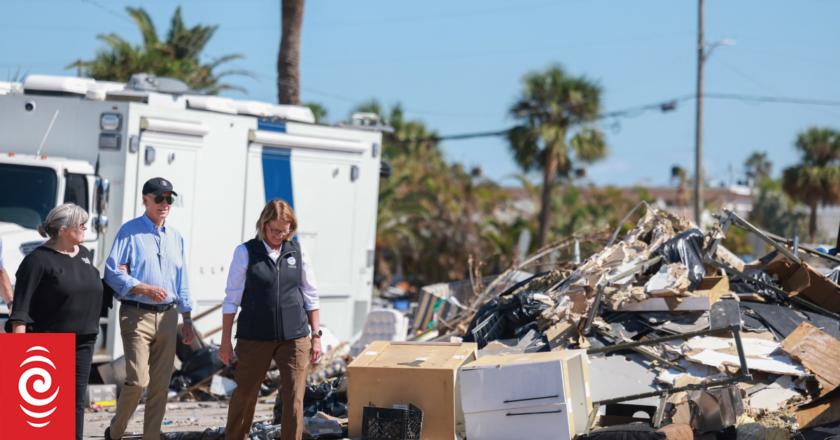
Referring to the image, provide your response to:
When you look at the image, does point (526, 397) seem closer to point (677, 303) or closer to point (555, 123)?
point (677, 303)

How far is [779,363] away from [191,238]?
5879 millimetres

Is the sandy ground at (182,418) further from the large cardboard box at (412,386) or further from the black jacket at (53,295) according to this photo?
the black jacket at (53,295)

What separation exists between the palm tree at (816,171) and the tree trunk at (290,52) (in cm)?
2360

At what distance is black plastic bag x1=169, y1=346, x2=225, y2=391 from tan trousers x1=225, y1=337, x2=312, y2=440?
3.51 m

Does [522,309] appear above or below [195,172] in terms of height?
below

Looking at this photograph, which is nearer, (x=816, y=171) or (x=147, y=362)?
(x=147, y=362)


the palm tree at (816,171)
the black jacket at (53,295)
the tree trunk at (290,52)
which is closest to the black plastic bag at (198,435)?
the black jacket at (53,295)

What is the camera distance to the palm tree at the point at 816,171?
3067 cm

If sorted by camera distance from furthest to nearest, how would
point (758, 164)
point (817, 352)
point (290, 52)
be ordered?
1. point (758, 164)
2. point (290, 52)
3. point (817, 352)

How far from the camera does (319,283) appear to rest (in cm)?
972

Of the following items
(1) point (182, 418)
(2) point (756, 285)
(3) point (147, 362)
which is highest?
(2) point (756, 285)

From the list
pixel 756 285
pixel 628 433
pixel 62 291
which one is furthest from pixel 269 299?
pixel 756 285

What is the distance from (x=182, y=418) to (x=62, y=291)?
9.28 ft

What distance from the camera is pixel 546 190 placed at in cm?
2353
